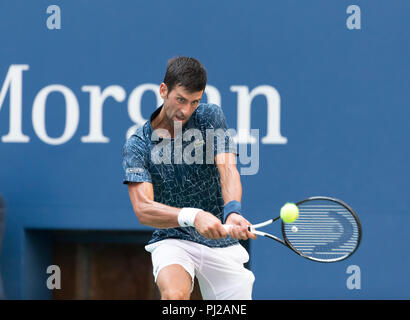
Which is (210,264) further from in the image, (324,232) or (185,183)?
(324,232)

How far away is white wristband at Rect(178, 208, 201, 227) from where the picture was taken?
347 cm

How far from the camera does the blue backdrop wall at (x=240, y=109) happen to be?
5289 mm

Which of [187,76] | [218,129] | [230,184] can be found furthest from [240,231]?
[187,76]

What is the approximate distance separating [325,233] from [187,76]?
3.35ft

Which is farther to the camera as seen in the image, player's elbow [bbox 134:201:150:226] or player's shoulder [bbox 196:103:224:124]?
player's shoulder [bbox 196:103:224:124]

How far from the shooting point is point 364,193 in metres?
5.29

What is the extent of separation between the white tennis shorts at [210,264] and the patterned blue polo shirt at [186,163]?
5 cm

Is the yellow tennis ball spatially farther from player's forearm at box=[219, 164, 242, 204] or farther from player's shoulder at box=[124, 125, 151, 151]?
player's shoulder at box=[124, 125, 151, 151]

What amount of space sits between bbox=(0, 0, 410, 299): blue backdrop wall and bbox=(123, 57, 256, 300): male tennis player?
1446mm

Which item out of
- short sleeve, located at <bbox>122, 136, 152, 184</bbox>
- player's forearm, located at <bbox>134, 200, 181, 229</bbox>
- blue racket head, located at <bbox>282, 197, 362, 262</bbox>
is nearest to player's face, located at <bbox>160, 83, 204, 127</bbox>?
short sleeve, located at <bbox>122, 136, 152, 184</bbox>

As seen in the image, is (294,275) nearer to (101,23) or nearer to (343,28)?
(343,28)

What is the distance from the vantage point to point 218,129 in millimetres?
3820

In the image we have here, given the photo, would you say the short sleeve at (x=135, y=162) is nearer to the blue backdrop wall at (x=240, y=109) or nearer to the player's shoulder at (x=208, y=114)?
the player's shoulder at (x=208, y=114)

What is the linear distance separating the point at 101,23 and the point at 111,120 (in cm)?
70
